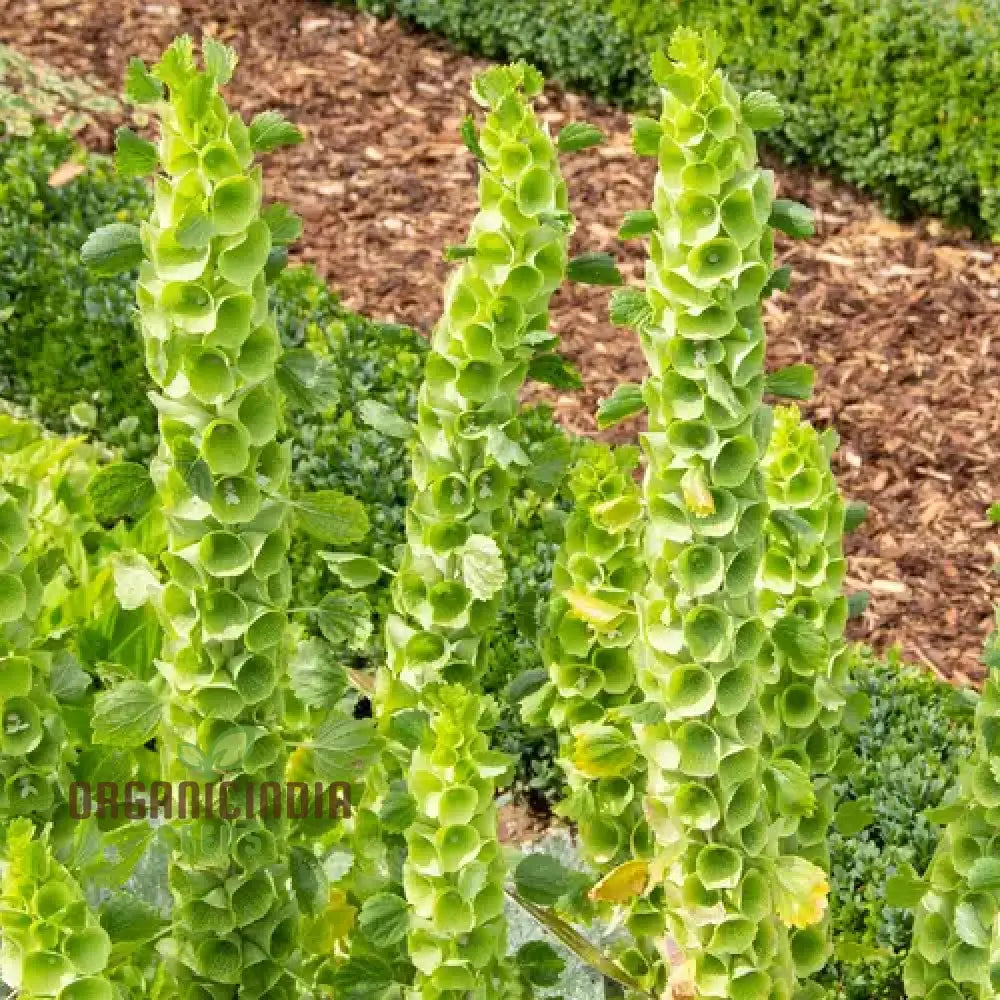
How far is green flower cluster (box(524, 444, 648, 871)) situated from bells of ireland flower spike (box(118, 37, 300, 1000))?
396mm

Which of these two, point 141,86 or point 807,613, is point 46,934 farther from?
point 807,613

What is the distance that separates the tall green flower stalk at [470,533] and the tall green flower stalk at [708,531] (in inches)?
5.8

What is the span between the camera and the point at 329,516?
7.52ft

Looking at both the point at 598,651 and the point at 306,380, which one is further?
the point at 598,651

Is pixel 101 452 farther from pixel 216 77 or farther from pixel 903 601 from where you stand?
pixel 216 77

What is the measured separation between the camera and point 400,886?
2.39 meters

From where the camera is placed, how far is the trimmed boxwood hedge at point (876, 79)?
8148 mm

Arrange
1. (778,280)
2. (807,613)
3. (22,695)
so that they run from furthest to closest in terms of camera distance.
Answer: (807,613), (22,695), (778,280)

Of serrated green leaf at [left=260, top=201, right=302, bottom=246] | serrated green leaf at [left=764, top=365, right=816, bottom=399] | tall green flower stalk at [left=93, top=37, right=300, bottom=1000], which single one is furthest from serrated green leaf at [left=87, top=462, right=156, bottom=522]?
serrated green leaf at [left=764, top=365, right=816, bottom=399]

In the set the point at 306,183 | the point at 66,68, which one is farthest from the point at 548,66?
the point at 66,68

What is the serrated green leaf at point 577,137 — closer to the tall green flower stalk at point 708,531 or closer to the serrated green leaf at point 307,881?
the tall green flower stalk at point 708,531

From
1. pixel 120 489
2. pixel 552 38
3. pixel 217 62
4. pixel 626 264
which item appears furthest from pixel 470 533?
pixel 552 38

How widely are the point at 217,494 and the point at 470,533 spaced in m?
0.36

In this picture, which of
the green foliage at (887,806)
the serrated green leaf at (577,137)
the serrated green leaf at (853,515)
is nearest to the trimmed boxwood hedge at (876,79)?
the green foliage at (887,806)
